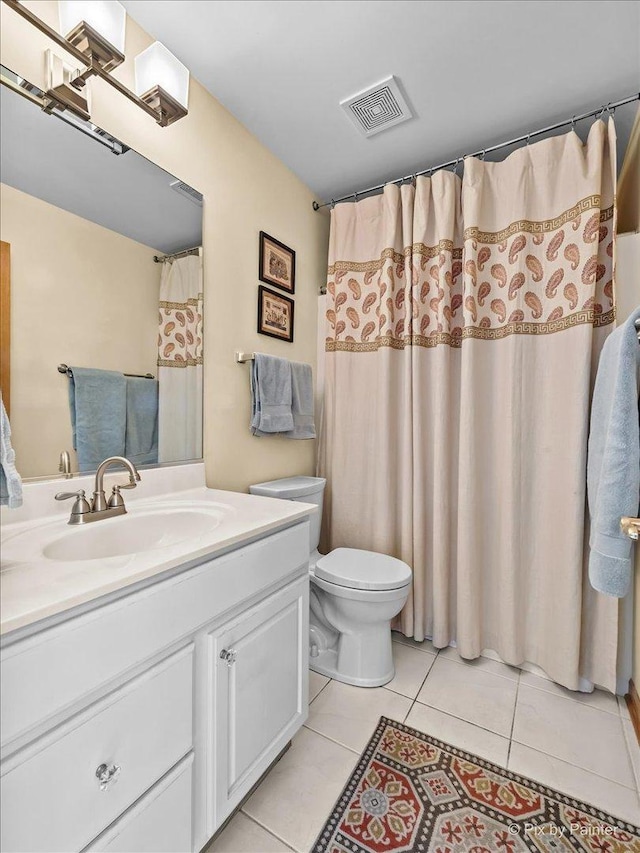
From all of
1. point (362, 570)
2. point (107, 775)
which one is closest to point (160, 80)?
point (107, 775)

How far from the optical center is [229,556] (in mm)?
964

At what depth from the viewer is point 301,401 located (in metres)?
2.01

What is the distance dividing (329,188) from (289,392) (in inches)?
48.2

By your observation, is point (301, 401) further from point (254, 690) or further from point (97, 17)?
point (97, 17)

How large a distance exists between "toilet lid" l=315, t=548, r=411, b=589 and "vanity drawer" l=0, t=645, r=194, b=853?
83cm

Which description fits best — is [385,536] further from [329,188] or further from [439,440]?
[329,188]

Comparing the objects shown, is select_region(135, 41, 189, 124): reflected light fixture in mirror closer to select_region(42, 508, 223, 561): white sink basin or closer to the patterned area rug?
select_region(42, 508, 223, 561): white sink basin

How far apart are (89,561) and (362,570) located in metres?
1.18

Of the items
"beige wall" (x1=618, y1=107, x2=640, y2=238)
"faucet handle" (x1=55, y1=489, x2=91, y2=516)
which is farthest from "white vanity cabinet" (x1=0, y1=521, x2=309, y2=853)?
"beige wall" (x1=618, y1=107, x2=640, y2=238)

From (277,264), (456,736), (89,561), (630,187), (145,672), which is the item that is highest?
(630,187)

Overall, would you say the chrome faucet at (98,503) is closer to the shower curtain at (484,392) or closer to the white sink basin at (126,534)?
the white sink basin at (126,534)

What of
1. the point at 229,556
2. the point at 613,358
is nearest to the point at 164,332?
the point at 229,556

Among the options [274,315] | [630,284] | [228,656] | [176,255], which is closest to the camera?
[228,656]

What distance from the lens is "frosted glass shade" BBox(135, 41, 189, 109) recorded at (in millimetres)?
1196
